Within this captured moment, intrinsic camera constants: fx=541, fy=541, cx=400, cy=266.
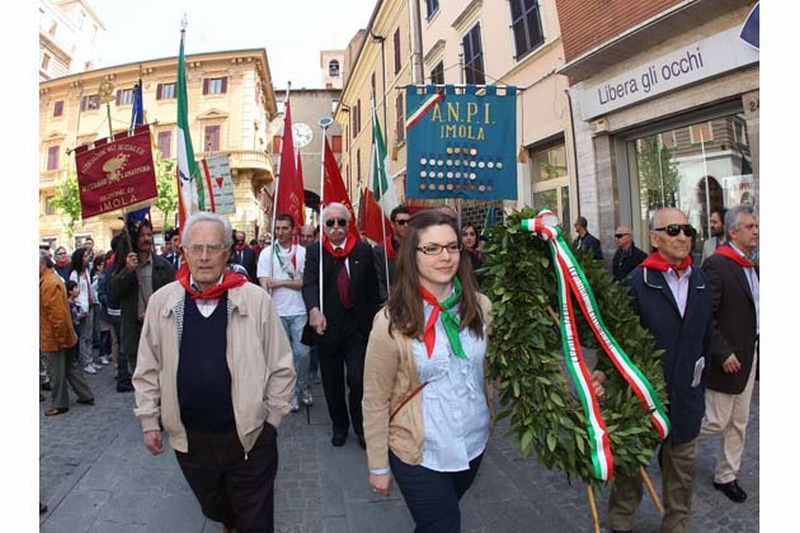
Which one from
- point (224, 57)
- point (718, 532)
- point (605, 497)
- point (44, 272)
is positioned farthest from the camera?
point (224, 57)

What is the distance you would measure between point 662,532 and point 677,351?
106 cm

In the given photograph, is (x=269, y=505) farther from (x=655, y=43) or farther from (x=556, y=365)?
(x=655, y=43)

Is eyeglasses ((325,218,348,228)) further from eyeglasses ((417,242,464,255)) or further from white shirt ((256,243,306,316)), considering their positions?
eyeglasses ((417,242,464,255))

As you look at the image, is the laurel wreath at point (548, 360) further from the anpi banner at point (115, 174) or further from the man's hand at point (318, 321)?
the anpi banner at point (115, 174)

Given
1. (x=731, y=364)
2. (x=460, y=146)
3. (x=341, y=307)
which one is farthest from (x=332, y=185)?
(x=731, y=364)

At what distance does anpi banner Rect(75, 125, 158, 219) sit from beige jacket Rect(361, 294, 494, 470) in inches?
186

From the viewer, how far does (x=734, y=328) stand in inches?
148

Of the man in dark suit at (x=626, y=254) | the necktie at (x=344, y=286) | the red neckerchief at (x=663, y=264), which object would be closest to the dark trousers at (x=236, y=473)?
the necktie at (x=344, y=286)

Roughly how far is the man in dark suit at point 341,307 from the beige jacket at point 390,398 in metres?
2.51

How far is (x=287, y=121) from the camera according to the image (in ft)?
21.2

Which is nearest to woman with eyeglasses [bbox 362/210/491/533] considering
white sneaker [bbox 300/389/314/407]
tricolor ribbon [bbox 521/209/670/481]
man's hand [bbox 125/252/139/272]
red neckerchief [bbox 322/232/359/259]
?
tricolor ribbon [bbox 521/209/670/481]

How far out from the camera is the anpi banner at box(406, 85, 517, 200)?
6.42 m

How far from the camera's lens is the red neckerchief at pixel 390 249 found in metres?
6.09

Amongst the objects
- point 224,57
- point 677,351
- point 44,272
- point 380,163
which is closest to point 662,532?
point 677,351
